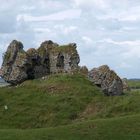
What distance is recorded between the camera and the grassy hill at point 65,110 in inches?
1721

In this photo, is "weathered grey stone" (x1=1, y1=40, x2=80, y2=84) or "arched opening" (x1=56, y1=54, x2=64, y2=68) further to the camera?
"arched opening" (x1=56, y1=54, x2=64, y2=68)

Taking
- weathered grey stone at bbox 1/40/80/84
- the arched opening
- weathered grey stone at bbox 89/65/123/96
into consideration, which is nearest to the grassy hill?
weathered grey stone at bbox 89/65/123/96

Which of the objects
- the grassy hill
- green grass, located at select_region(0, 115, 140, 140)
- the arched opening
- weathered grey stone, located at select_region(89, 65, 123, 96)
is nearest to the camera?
green grass, located at select_region(0, 115, 140, 140)

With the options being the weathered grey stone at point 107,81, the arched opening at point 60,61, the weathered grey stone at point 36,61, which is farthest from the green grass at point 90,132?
the arched opening at point 60,61

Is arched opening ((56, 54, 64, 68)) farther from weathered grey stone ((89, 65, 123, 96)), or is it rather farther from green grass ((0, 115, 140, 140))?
green grass ((0, 115, 140, 140))

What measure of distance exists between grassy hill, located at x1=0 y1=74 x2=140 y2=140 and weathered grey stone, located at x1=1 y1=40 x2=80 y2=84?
166 inches

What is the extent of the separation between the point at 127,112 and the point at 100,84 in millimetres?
9156

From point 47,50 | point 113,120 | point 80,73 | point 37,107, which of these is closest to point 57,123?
point 37,107

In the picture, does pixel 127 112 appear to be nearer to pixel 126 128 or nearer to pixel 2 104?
pixel 126 128

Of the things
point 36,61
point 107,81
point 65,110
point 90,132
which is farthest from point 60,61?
point 90,132

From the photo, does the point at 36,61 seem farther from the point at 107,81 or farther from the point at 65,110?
the point at 65,110

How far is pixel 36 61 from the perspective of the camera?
233 ft

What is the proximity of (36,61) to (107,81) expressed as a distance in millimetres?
14786

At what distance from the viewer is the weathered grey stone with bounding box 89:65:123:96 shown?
60.4 metres
